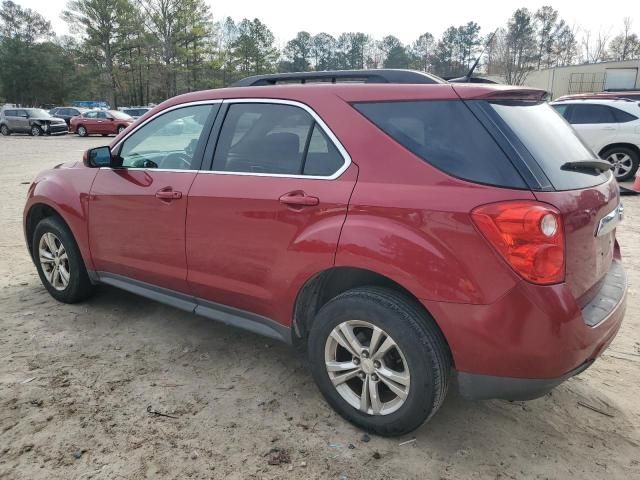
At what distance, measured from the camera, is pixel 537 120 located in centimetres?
251

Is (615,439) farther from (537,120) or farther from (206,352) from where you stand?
(206,352)

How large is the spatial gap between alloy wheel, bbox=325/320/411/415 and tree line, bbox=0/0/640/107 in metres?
49.8

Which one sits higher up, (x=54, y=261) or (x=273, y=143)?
(x=273, y=143)

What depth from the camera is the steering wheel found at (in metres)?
3.32

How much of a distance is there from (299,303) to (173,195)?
1.12 meters

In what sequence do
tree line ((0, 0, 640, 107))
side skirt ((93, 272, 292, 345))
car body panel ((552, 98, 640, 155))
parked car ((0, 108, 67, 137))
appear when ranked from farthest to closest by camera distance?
1. tree line ((0, 0, 640, 107))
2. parked car ((0, 108, 67, 137))
3. car body panel ((552, 98, 640, 155))
4. side skirt ((93, 272, 292, 345))

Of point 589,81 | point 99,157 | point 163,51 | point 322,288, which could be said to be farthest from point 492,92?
point 163,51

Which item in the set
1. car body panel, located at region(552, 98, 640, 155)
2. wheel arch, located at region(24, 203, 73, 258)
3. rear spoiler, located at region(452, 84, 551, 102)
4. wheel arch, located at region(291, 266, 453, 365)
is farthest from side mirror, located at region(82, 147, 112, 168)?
car body panel, located at region(552, 98, 640, 155)

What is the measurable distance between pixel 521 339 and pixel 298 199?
1.26m

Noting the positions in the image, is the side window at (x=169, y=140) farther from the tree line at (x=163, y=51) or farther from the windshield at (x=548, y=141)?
the tree line at (x=163, y=51)

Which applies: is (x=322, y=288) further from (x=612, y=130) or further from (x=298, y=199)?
(x=612, y=130)

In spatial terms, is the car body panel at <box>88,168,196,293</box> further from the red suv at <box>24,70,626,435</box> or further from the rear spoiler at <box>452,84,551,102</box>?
the rear spoiler at <box>452,84,551,102</box>

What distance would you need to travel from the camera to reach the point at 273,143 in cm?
294

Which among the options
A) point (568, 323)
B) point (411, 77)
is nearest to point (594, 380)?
point (568, 323)
